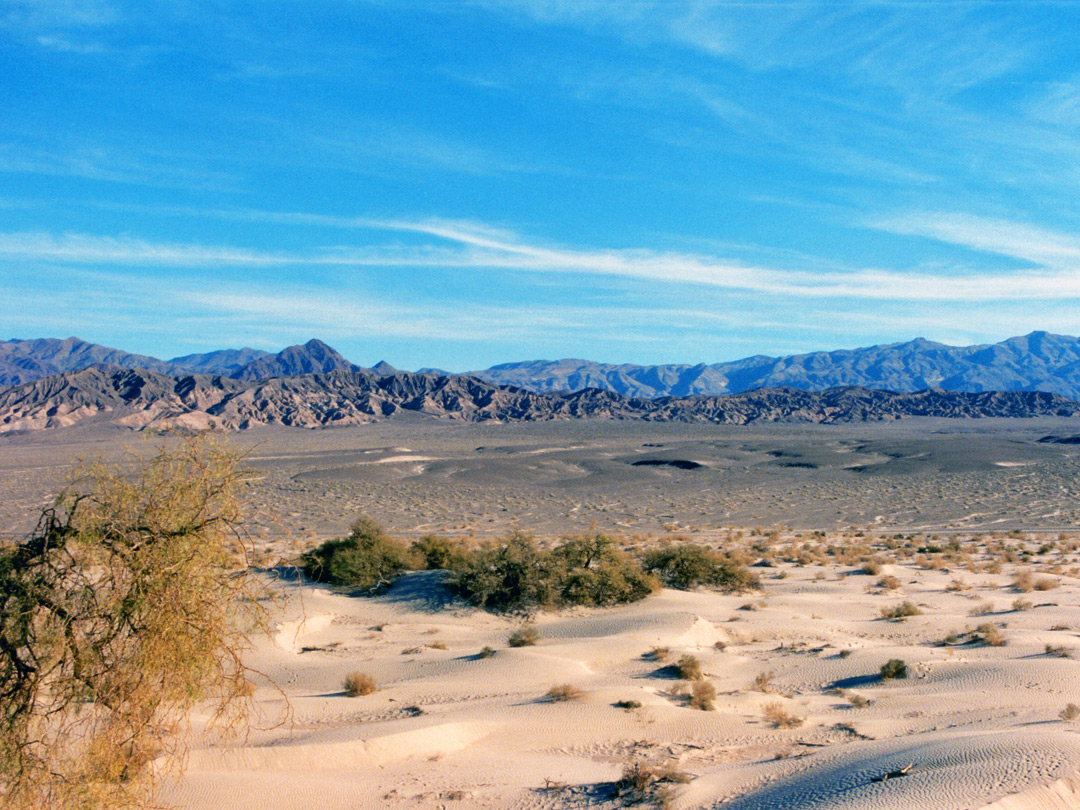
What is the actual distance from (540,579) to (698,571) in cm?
407

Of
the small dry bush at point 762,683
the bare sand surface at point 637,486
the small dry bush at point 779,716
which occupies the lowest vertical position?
the bare sand surface at point 637,486

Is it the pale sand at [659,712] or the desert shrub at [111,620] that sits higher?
the desert shrub at [111,620]

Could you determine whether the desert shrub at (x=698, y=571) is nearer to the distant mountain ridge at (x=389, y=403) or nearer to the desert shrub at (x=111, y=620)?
the desert shrub at (x=111, y=620)

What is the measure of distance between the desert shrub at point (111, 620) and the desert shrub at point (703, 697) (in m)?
5.99

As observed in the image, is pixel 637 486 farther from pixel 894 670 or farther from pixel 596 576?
pixel 894 670

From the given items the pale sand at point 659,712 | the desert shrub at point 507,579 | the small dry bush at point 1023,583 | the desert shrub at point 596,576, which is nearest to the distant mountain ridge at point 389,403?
the desert shrub at point 507,579

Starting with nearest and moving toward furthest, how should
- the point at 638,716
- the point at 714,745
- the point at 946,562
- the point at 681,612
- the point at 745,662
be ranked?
the point at 714,745 → the point at 638,716 → the point at 745,662 → the point at 681,612 → the point at 946,562

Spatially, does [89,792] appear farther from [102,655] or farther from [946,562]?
[946,562]

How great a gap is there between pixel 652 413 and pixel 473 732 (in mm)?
141936

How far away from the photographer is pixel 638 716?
8.98 meters

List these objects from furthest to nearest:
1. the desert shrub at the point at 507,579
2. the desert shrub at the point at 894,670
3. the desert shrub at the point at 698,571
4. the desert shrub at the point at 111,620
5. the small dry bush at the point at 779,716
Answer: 1. the desert shrub at the point at 698,571
2. the desert shrub at the point at 507,579
3. the desert shrub at the point at 894,670
4. the small dry bush at the point at 779,716
5. the desert shrub at the point at 111,620

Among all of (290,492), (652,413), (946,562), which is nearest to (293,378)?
(652,413)

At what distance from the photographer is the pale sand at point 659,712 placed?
6.64m

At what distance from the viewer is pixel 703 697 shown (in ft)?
30.9
